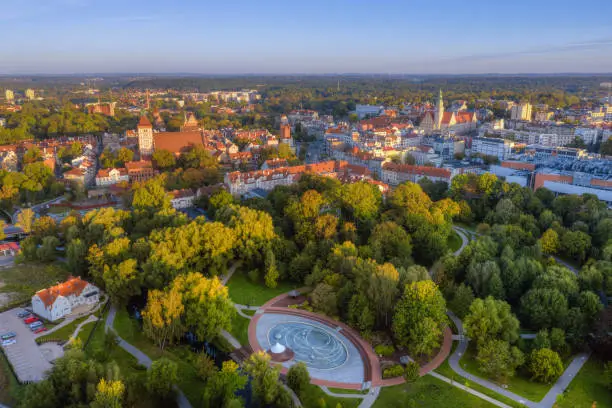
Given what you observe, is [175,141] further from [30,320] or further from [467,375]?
[467,375]

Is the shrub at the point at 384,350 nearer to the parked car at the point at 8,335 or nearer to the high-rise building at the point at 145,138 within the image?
the parked car at the point at 8,335

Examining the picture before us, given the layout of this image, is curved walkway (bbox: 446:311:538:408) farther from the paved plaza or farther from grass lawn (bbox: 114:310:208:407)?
grass lawn (bbox: 114:310:208:407)

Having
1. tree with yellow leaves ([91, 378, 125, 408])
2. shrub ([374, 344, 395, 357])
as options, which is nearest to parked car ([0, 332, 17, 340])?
tree with yellow leaves ([91, 378, 125, 408])

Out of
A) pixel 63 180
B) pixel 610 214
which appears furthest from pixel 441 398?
pixel 63 180

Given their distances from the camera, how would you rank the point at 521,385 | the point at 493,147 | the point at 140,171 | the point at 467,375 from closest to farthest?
the point at 521,385, the point at 467,375, the point at 140,171, the point at 493,147

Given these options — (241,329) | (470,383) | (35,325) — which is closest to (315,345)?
(241,329)

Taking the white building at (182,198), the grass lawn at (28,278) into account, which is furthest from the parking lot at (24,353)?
the white building at (182,198)

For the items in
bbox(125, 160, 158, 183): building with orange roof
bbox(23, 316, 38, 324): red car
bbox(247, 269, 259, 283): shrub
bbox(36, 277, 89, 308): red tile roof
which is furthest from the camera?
bbox(125, 160, 158, 183): building with orange roof
